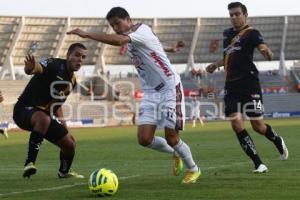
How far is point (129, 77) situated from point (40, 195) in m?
70.2

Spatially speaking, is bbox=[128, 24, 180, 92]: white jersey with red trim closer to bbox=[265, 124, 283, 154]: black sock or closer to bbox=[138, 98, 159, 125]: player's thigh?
bbox=[138, 98, 159, 125]: player's thigh

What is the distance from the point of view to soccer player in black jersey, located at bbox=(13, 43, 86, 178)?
1018 cm

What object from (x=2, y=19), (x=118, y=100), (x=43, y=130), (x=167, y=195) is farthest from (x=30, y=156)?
(x=2, y=19)

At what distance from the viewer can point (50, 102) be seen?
413 inches

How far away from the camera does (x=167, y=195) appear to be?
774 centimetres

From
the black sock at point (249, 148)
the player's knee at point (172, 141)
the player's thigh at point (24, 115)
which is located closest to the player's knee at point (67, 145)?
the player's thigh at point (24, 115)

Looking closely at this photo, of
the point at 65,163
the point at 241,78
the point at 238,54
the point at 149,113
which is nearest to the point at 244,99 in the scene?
the point at 241,78

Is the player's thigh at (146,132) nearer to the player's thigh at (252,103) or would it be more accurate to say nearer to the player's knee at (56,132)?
the player's knee at (56,132)

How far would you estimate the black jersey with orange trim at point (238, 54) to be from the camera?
34.8ft

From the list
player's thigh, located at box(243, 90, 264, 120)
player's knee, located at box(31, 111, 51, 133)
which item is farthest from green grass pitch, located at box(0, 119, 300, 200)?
player's thigh, located at box(243, 90, 264, 120)

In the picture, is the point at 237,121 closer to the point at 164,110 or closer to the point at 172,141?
the point at 172,141

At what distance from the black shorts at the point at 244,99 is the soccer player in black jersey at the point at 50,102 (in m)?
2.48

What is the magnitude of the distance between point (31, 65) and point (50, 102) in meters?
1.10

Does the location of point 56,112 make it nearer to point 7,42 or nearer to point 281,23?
point 7,42
